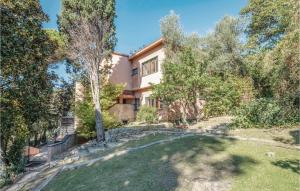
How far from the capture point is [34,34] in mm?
14094

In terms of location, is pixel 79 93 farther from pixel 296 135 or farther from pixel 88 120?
pixel 296 135

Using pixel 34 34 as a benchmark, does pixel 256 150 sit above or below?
below

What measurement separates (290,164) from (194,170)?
3.00 m

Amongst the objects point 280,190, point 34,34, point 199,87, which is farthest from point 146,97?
point 280,190

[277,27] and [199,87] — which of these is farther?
[277,27]

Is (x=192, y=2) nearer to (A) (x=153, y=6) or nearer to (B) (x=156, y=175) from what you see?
(A) (x=153, y=6)

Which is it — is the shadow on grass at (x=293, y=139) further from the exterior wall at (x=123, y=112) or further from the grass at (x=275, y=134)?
the exterior wall at (x=123, y=112)

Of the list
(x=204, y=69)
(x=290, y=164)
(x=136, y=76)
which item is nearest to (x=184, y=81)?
(x=204, y=69)

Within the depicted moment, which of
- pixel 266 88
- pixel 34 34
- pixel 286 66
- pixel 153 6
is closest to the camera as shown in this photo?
pixel 286 66

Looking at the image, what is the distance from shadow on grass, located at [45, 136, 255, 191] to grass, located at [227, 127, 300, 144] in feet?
6.56

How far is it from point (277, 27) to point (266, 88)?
590cm

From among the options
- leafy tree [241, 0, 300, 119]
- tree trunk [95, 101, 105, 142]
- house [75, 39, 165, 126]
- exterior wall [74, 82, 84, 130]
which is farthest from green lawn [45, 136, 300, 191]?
A: exterior wall [74, 82, 84, 130]

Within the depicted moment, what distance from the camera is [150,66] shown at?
81.5ft

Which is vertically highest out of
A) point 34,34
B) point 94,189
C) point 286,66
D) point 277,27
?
point 277,27
